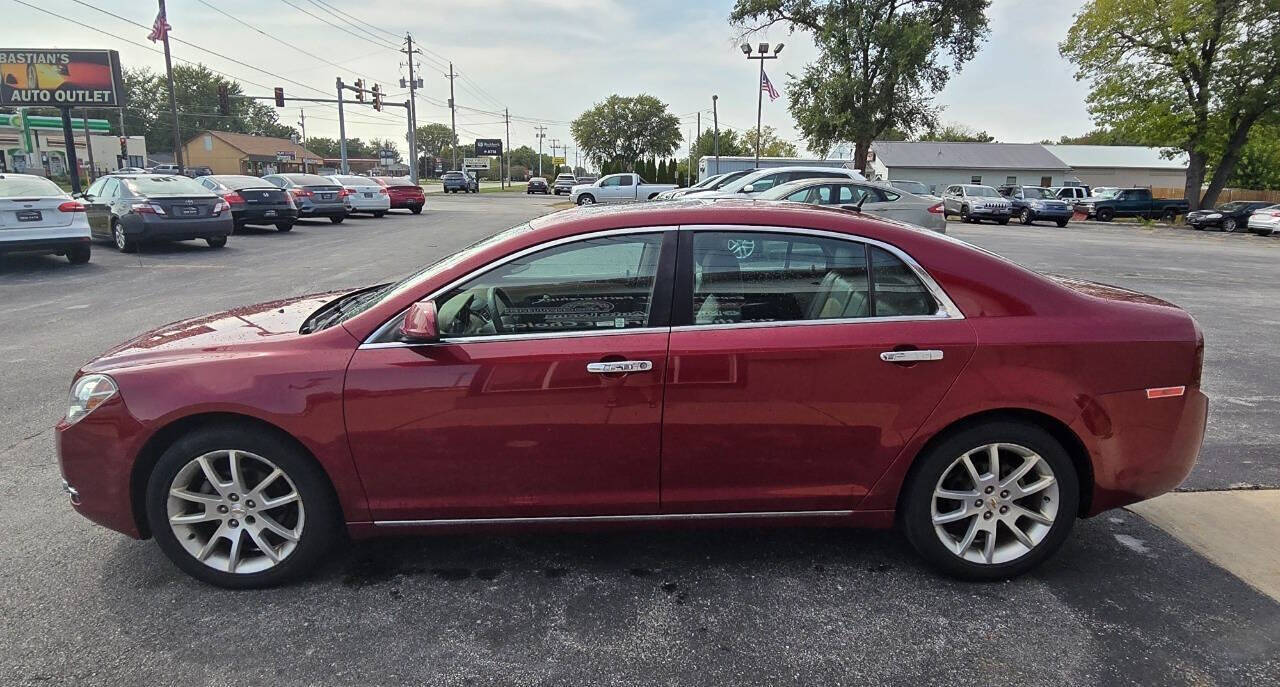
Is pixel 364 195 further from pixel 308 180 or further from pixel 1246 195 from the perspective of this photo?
pixel 1246 195

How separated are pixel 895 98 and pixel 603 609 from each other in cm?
4000

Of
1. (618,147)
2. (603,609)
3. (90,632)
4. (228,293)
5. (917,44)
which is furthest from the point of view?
(618,147)

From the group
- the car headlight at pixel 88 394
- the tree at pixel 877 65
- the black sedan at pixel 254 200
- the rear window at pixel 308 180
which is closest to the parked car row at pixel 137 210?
the black sedan at pixel 254 200

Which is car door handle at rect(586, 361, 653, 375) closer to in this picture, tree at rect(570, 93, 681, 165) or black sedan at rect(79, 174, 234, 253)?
black sedan at rect(79, 174, 234, 253)

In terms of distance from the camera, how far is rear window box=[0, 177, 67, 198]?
10766mm

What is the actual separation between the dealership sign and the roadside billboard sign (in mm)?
59677

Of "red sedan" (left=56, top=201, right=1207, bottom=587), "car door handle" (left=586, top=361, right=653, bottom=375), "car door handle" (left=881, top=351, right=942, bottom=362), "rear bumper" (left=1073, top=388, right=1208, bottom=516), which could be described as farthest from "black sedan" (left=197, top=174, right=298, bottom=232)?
"rear bumper" (left=1073, top=388, right=1208, bottom=516)

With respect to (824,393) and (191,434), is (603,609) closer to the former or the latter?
(824,393)

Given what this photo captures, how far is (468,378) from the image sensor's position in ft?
9.12

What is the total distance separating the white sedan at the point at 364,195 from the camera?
24.9 m

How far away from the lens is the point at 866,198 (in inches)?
598

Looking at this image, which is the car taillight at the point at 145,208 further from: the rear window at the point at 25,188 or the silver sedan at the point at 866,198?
the silver sedan at the point at 866,198

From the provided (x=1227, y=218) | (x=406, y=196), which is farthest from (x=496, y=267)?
(x=1227, y=218)

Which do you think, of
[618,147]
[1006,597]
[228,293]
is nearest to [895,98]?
[228,293]
